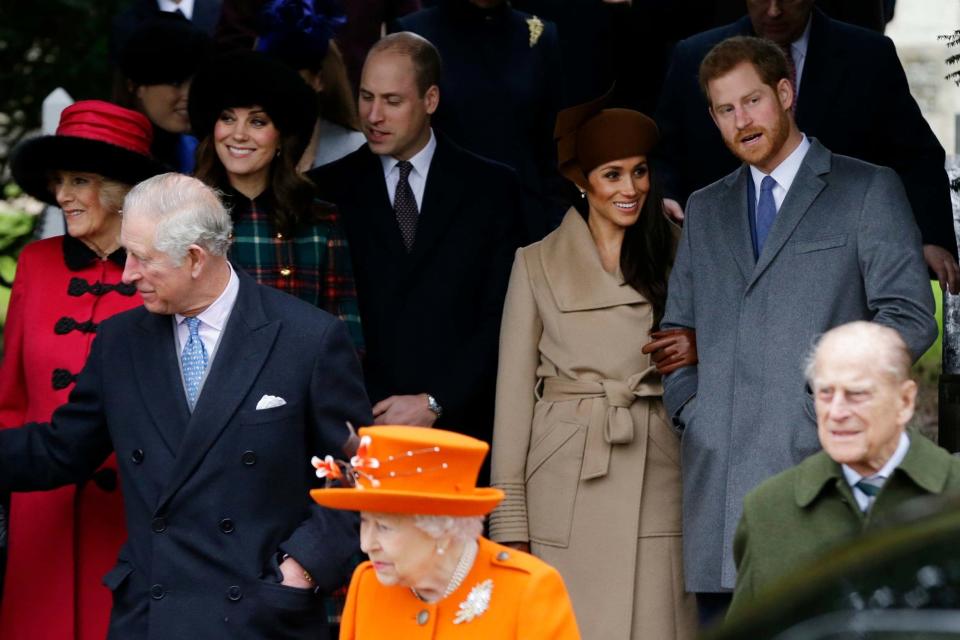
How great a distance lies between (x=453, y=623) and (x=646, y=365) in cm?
229

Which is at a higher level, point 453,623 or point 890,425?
point 890,425

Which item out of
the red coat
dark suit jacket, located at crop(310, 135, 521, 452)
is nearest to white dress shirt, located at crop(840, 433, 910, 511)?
dark suit jacket, located at crop(310, 135, 521, 452)

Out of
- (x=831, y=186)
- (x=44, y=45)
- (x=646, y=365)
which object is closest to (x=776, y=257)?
(x=831, y=186)

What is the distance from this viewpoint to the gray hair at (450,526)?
146 inches

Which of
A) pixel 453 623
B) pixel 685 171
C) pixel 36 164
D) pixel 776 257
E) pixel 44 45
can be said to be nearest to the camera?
pixel 453 623

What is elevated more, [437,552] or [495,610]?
[437,552]

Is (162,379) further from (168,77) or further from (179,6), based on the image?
(179,6)

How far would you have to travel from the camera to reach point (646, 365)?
595 cm

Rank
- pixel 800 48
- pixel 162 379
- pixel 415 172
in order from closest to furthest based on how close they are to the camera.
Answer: pixel 162 379 → pixel 800 48 → pixel 415 172

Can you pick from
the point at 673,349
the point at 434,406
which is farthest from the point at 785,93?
the point at 434,406

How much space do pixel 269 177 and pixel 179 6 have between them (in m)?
2.02

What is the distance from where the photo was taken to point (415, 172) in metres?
6.60

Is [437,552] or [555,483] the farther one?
[555,483]

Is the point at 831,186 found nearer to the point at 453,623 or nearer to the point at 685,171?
the point at 685,171
